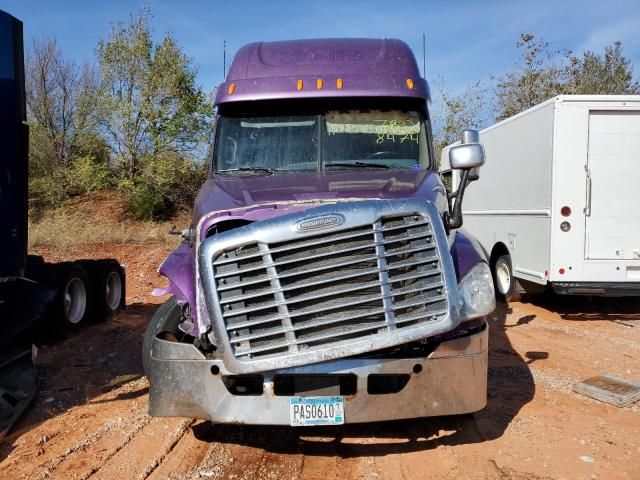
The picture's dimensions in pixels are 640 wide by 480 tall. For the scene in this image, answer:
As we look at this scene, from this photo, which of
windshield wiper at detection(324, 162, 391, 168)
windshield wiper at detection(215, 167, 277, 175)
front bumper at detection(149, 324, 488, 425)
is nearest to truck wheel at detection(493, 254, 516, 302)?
windshield wiper at detection(324, 162, 391, 168)

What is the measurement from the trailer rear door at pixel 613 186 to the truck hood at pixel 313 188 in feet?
14.7

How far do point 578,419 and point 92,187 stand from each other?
23.0m

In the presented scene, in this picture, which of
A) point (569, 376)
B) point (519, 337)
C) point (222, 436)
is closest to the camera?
point (222, 436)

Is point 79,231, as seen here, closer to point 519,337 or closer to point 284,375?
point 519,337

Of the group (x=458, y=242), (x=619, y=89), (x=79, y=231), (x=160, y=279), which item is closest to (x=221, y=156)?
(x=458, y=242)

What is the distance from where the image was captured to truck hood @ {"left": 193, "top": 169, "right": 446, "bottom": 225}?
3912 millimetres

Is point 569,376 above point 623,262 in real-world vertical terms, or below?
below

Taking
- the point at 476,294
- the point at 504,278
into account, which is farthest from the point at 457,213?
the point at 504,278

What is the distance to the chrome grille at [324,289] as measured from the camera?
136 inches

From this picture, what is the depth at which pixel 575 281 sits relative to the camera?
8.27 metres

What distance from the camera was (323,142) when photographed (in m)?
5.19

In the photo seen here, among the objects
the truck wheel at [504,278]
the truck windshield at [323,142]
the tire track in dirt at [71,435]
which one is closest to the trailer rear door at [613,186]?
the truck wheel at [504,278]

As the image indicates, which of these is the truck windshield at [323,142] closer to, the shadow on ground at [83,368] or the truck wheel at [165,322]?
the truck wheel at [165,322]

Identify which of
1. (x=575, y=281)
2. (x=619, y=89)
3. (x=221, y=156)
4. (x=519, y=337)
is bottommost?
(x=519, y=337)
